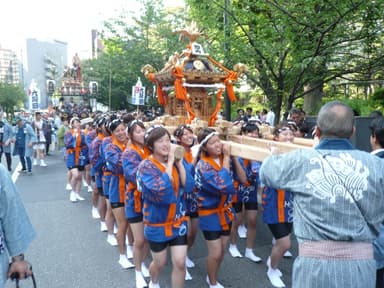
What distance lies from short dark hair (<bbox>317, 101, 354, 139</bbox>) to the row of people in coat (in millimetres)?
1330

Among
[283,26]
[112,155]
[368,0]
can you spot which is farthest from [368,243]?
[283,26]

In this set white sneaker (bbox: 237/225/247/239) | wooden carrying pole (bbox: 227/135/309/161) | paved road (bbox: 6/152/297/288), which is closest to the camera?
wooden carrying pole (bbox: 227/135/309/161)

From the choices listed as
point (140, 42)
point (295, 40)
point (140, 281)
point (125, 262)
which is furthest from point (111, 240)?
point (140, 42)

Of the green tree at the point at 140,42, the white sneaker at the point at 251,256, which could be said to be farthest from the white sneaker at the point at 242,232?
the green tree at the point at 140,42

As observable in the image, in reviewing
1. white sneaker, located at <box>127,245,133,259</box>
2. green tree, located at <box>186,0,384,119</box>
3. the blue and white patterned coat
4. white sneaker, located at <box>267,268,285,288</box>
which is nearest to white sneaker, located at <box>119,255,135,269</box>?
white sneaker, located at <box>127,245,133,259</box>

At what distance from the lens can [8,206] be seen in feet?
6.91

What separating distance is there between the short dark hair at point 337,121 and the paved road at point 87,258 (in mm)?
2401

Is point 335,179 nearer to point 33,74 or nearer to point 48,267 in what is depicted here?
point 48,267

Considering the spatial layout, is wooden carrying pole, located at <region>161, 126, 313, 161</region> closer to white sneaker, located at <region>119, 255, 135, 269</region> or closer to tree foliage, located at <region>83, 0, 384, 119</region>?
white sneaker, located at <region>119, 255, 135, 269</region>

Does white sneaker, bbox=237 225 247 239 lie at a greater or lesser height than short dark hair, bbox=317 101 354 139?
lesser

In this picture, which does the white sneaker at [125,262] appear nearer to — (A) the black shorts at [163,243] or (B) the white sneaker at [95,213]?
(A) the black shorts at [163,243]

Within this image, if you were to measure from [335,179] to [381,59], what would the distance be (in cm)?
576

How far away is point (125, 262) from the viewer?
4.21 meters

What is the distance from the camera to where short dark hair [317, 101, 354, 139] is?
1.87 meters
